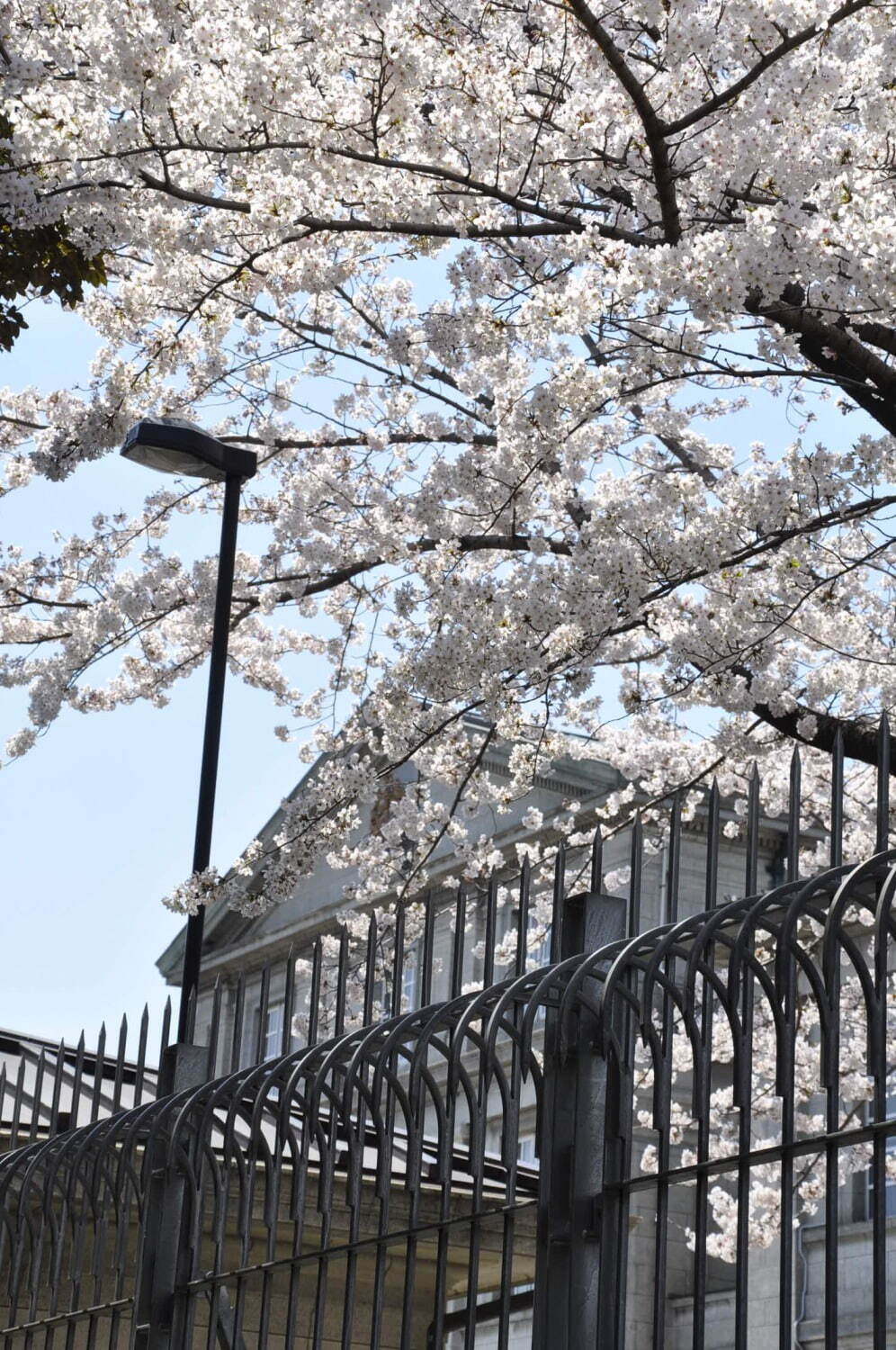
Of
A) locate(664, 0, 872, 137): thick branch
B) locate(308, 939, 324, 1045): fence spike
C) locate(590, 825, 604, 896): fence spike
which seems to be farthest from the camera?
locate(664, 0, 872, 137): thick branch

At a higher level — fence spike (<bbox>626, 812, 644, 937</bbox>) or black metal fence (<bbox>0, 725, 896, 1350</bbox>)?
fence spike (<bbox>626, 812, 644, 937</bbox>)

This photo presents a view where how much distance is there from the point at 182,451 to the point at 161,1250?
234 inches

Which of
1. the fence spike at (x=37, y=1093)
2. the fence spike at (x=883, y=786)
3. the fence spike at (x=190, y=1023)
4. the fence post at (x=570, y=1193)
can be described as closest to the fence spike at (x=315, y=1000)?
the fence spike at (x=190, y=1023)

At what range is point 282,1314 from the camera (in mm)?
7785

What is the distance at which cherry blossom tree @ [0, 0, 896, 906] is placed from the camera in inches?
339

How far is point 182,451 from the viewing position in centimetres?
1071

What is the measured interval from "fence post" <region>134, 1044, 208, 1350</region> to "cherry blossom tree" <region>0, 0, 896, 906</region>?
393 cm

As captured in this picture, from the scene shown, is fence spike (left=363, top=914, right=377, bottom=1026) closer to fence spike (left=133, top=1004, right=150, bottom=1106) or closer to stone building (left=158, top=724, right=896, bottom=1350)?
fence spike (left=133, top=1004, right=150, bottom=1106)

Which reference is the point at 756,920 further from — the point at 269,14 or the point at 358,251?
the point at 358,251

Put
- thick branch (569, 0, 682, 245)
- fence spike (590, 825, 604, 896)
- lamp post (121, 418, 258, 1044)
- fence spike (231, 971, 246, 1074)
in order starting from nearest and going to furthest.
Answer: fence spike (590, 825, 604, 896), fence spike (231, 971, 246, 1074), thick branch (569, 0, 682, 245), lamp post (121, 418, 258, 1044)

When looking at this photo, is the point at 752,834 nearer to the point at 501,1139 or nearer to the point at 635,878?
the point at 635,878

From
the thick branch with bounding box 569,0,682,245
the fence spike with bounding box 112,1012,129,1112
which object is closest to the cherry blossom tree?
the thick branch with bounding box 569,0,682,245

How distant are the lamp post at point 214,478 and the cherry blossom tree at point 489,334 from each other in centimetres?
53

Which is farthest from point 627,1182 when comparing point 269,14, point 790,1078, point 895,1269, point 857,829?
point 895,1269
